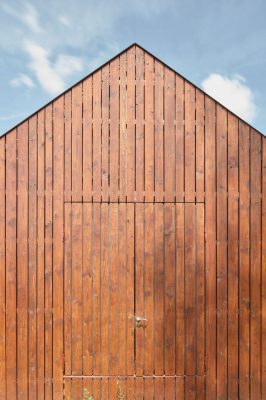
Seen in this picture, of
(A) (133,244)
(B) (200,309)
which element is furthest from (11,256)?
(B) (200,309)

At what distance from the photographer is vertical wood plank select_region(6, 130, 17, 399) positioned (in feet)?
10.9

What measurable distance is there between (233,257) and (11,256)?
310cm

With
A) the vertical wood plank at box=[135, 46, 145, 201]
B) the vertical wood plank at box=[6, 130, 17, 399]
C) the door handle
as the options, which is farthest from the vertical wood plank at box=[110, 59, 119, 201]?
the door handle

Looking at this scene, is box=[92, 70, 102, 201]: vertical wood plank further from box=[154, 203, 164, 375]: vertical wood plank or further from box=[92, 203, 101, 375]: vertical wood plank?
box=[154, 203, 164, 375]: vertical wood plank

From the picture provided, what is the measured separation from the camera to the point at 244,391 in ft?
11.0

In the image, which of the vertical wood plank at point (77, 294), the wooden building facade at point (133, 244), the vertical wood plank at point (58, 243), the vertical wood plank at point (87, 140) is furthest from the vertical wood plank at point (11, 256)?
the vertical wood plank at point (87, 140)

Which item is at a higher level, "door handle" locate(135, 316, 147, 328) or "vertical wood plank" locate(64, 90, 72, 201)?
"vertical wood plank" locate(64, 90, 72, 201)

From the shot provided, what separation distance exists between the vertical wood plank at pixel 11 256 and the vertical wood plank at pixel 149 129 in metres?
1.84

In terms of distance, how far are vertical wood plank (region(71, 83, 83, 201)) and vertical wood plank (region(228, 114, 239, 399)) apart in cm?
210

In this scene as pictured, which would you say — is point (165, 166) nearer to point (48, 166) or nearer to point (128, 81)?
point (128, 81)

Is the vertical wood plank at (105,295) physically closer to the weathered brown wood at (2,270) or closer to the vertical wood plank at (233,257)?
the weathered brown wood at (2,270)

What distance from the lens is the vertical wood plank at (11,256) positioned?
3334 millimetres

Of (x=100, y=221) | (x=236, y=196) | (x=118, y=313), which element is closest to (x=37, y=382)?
(x=118, y=313)

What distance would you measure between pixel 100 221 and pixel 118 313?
1.30m
